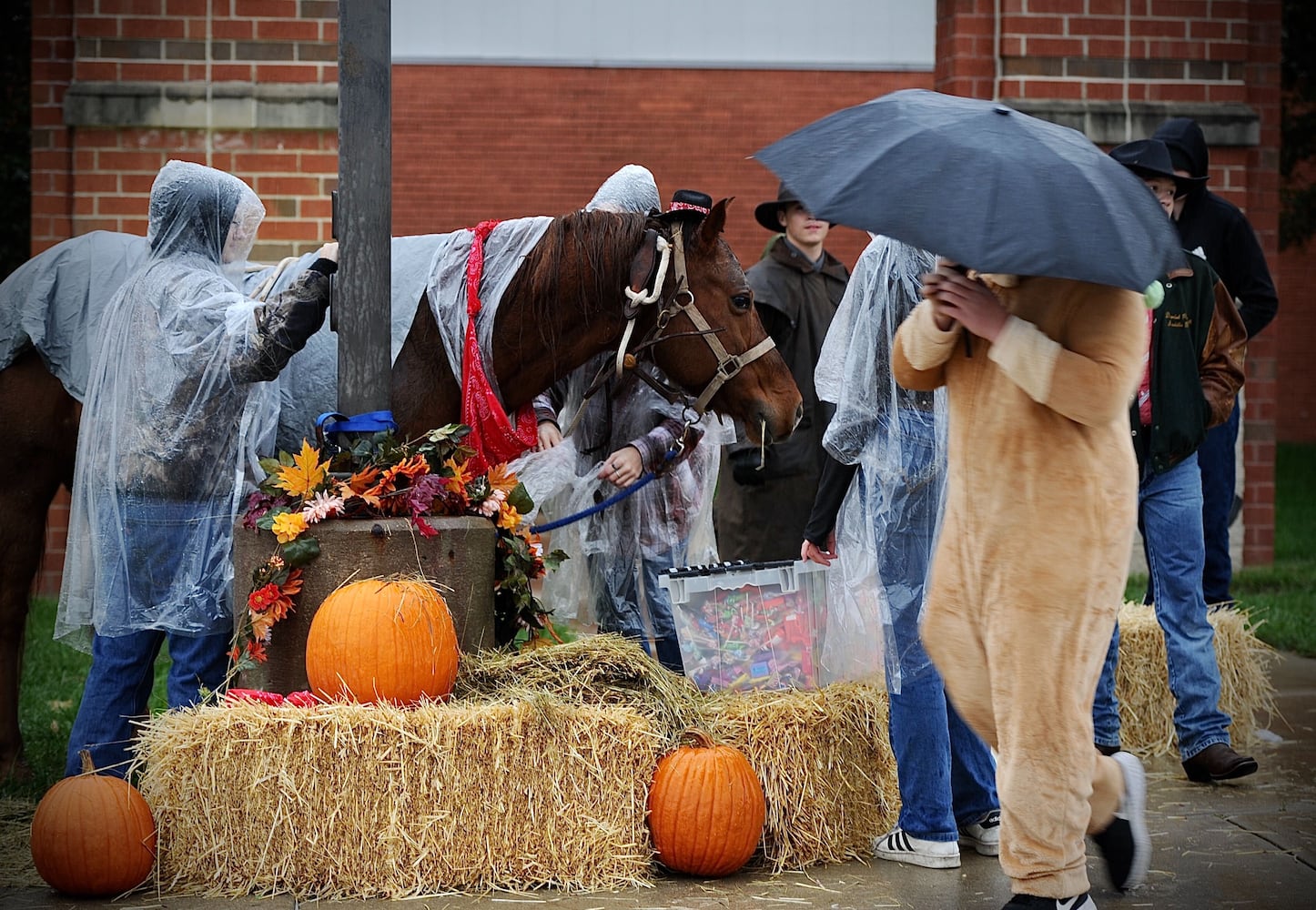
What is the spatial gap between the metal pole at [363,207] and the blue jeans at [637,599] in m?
1.20

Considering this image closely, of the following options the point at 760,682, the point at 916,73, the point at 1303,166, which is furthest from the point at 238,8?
the point at 1303,166

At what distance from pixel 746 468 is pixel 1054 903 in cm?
303

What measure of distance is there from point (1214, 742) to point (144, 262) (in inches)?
164

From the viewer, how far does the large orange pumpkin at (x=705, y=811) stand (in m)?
4.23

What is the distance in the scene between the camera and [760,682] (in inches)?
190

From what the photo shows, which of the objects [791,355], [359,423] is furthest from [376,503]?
[791,355]

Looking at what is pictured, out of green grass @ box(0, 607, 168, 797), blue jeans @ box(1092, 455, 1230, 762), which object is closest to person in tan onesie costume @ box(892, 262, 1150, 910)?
blue jeans @ box(1092, 455, 1230, 762)

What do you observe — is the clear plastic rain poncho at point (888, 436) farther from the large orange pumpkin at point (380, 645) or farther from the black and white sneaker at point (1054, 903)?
the large orange pumpkin at point (380, 645)

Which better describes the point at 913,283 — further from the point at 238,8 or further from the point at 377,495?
the point at 238,8

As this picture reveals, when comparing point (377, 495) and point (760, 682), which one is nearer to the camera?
point (377, 495)

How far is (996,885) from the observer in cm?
429

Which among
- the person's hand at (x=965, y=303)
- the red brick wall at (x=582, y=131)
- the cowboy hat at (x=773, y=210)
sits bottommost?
the person's hand at (x=965, y=303)

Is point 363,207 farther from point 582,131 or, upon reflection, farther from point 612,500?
point 582,131

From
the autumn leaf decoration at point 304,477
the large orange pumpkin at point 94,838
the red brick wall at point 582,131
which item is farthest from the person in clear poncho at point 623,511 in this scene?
the red brick wall at point 582,131
